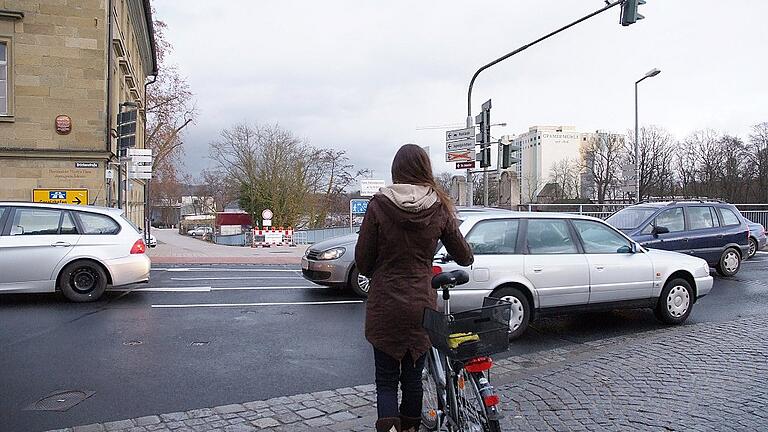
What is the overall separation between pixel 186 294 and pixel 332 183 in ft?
138

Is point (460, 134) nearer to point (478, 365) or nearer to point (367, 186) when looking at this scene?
point (367, 186)

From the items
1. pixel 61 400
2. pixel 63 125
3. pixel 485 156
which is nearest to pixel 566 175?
pixel 485 156

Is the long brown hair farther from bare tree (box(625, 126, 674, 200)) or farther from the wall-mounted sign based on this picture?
bare tree (box(625, 126, 674, 200))

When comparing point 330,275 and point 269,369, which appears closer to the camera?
point 269,369

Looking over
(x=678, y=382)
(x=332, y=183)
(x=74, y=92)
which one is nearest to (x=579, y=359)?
(x=678, y=382)

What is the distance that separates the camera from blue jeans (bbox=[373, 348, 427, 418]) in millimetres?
3631

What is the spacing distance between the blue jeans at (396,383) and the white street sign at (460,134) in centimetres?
1415

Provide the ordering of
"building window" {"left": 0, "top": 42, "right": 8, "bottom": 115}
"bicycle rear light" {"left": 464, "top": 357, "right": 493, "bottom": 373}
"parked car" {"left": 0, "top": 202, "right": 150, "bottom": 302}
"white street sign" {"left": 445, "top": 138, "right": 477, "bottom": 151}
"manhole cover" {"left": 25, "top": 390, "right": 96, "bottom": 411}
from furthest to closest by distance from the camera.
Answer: "building window" {"left": 0, "top": 42, "right": 8, "bottom": 115} < "white street sign" {"left": 445, "top": 138, "right": 477, "bottom": 151} < "parked car" {"left": 0, "top": 202, "right": 150, "bottom": 302} < "manhole cover" {"left": 25, "top": 390, "right": 96, "bottom": 411} < "bicycle rear light" {"left": 464, "top": 357, "right": 493, "bottom": 373}

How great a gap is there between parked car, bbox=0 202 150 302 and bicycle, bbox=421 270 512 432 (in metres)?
8.07

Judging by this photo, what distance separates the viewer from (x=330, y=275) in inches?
430

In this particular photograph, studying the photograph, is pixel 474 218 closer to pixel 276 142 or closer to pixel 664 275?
pixel 664 275

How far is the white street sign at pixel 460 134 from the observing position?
17.4m

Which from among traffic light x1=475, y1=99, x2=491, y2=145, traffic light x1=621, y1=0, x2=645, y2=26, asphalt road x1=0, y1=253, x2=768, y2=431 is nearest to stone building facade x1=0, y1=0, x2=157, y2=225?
asphalt road x1=0, y1=253, x2=768, y2=431

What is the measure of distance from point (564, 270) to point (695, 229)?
7.66m
